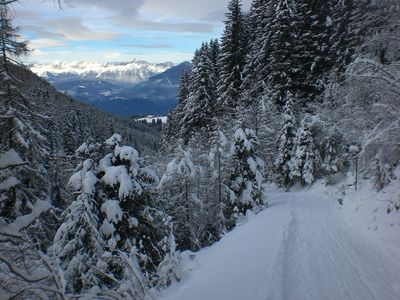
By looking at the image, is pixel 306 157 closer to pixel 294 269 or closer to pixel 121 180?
pixel 121 180

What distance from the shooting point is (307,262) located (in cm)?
841

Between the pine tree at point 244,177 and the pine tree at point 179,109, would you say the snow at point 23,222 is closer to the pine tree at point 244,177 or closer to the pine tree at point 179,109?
the pine tree at point 244,177

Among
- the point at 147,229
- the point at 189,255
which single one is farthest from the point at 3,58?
the point at 189,255

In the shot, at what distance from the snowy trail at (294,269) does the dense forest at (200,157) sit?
1149mm

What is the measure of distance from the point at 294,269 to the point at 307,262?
0.81 metres

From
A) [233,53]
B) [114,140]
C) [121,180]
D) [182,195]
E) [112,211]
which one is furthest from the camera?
[233,53]

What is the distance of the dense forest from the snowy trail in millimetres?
1149

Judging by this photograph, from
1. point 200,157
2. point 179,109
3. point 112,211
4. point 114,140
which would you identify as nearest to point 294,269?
point 112,211

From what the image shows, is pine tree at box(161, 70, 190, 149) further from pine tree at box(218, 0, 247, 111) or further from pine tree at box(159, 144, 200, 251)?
pine tree at box(159, 144, 200, 251)

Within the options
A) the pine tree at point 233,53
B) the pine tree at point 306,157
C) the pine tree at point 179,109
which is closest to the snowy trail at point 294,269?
the pine tree at point 306,157

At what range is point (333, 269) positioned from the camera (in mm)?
8117

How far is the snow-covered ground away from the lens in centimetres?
648

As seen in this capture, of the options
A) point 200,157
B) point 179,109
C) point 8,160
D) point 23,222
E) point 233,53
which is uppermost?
point 233,53

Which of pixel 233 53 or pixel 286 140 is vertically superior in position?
pixel 233 53
